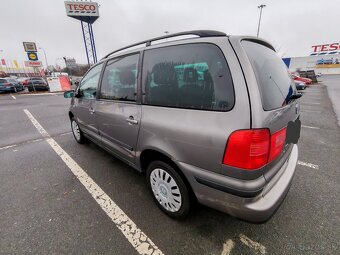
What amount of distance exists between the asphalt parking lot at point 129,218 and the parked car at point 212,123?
0.32 metres

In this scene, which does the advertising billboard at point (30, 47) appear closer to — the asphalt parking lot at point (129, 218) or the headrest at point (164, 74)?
the asphalt parking lot at point (129, 218)

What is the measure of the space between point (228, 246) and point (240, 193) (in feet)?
2.36

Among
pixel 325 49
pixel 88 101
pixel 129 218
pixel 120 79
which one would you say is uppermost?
pixel 325 49

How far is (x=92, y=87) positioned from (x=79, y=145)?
174cm

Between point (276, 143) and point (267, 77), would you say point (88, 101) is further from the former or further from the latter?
point (276, 143)

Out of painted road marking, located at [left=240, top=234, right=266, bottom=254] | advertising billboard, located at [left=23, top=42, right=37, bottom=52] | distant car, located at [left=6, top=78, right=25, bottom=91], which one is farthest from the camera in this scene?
advertising billboard, located at [left=23, top=42, right=37, bottom=52]

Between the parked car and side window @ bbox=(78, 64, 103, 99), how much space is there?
3.38ft

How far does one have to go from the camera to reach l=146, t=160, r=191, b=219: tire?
6.10 ft

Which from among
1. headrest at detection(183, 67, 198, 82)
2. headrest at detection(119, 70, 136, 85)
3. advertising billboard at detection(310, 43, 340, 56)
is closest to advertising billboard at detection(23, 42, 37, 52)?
headrest at detection(119, 70, 136, 85)

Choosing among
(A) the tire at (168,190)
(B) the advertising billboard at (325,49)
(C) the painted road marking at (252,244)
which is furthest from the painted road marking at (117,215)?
(B) the advertising billboard at (325,49)

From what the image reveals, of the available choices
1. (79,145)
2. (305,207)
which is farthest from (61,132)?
(305,207)

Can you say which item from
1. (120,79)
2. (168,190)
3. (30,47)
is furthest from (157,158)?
(30,47)

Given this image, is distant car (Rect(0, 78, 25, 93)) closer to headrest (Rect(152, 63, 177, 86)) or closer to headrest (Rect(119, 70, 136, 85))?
headrest (Rect(119, 70, 136, 85))

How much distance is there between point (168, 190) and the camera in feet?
6.61
